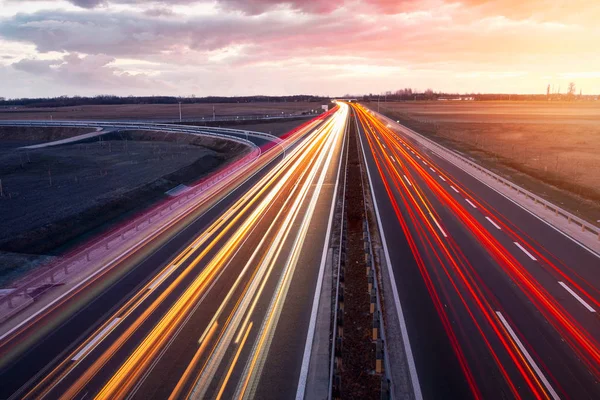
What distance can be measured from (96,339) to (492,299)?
13.0 m

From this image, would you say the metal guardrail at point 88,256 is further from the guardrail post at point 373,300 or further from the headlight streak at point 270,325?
the guardrail post at point 373,300

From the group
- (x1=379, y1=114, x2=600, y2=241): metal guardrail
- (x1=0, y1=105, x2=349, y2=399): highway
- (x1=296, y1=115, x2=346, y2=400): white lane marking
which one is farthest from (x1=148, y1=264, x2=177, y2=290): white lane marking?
(x1=379, y1=114, x2=600, y2=241): metal guardrail

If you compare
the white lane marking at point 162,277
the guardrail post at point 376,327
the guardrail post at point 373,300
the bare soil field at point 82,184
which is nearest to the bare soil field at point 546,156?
the guardrail post at point 373,300

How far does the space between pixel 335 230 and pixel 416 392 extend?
1318 cm

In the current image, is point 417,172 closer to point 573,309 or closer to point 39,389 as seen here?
point 573,309

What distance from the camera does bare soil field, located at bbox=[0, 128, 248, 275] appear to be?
26.3m

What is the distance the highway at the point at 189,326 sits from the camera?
10.6 metres

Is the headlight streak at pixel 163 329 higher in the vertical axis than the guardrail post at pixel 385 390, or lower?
lower

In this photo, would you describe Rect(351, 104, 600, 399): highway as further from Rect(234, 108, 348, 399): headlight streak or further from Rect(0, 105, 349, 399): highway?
Rect(234, 108, 348, 399): headlight streak

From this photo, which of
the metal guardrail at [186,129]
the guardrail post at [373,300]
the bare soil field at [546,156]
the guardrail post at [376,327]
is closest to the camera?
the guardrail post at [376,327]

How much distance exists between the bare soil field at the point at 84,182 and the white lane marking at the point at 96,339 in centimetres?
974

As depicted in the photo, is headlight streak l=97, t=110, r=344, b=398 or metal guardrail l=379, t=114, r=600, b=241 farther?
metal guardrail l=379, t=114, r=600, b=241

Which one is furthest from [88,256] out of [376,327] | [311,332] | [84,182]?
[84,182]

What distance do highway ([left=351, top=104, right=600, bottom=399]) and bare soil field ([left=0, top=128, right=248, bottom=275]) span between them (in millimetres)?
18907
